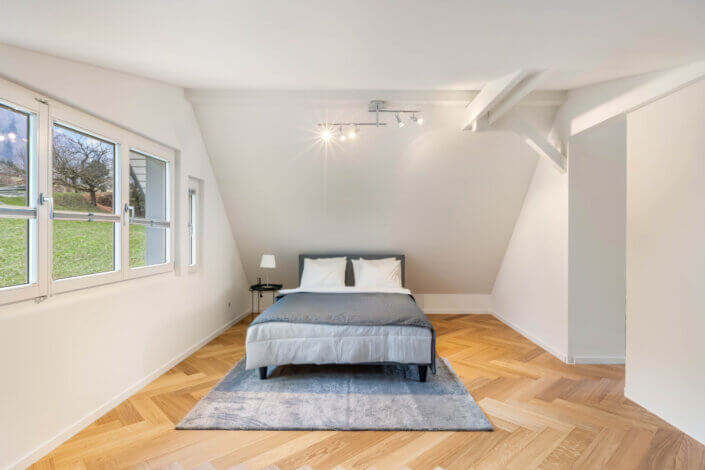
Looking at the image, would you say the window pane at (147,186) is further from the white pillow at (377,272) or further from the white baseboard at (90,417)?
the white pillow at (377,272)

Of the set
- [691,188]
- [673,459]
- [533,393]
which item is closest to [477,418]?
[533,393]

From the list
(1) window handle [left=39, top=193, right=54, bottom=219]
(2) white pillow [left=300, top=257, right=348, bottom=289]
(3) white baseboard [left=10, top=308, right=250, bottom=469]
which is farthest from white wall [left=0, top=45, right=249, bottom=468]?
(2) white pillow [left=300, top=257, right=348, bottom=289]

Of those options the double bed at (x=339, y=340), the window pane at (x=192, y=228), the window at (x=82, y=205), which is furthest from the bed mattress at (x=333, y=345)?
the window pane at (x=192, y=228)

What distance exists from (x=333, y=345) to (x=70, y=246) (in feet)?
6.37

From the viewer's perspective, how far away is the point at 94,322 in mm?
2312

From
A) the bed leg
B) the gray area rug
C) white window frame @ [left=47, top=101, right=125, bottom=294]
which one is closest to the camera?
white window frame @ [left=47, top=101, right=125, bottom=294]

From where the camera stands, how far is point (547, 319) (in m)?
3.84

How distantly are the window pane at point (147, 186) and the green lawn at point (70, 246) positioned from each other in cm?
19

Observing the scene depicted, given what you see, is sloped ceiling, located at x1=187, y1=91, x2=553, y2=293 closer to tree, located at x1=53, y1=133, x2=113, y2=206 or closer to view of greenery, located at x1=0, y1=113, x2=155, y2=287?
tree, located at x1=53, y1=133, x2=113, y2=206

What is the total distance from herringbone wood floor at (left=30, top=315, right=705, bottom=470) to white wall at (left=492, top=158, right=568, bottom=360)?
0.88 meters

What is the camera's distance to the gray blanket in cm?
299

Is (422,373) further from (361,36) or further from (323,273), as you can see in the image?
(361,36)

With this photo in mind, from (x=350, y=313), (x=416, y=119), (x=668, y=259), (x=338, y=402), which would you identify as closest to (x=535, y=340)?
(x=668, y=259)

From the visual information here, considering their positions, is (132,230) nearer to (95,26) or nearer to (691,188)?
(95,26)
